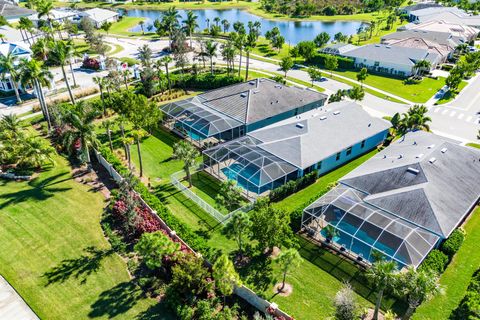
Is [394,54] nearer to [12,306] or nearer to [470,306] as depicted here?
[470,306]

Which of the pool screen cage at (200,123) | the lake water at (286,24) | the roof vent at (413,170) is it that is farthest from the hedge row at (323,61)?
the roof vent at (413,170)

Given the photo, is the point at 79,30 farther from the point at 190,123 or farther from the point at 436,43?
the point at 436,43

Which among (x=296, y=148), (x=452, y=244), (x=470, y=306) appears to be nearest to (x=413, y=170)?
(x=452, y=244)

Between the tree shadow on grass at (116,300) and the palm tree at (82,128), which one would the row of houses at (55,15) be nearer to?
the palm tree at (82,128)

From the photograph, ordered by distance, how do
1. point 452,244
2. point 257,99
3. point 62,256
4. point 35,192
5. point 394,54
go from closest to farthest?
1. point 452,244
2. point 62,256
3. point 35,192
4. point 257,99
5. point 394,54

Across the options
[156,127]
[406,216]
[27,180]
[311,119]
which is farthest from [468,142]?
[27,180]

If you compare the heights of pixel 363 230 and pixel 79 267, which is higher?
pixel 363 230
